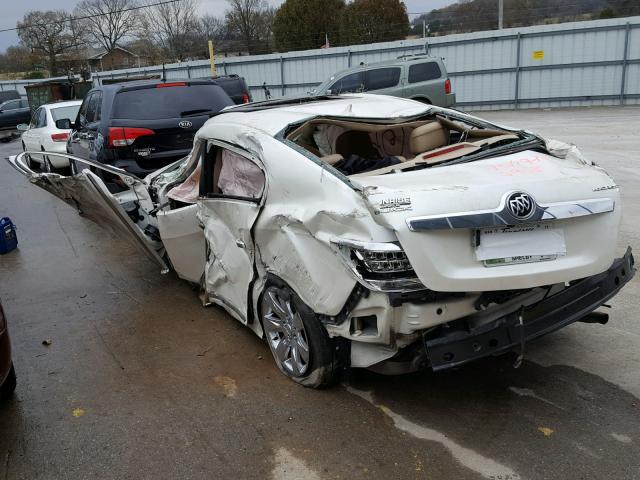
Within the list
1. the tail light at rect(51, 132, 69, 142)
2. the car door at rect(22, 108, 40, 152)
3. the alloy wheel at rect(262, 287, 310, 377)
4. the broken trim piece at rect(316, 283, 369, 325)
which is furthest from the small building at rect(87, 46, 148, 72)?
the broken trim piece at rect(316, 283, 369, 325)

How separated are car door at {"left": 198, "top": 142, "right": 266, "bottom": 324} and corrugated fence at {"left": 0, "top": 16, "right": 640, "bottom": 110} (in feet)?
56.4

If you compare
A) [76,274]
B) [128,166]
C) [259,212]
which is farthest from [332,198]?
[128,166]

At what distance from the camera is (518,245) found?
303 centimetres

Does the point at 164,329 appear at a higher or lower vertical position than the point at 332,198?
lower

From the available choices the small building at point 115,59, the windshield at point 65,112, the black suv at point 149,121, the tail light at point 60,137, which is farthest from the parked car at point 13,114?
the small building at point 115,59

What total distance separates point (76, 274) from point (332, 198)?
447cm

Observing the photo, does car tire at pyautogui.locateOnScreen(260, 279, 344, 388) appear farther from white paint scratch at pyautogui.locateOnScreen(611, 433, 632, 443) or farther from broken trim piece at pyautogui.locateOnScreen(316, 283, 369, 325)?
white paint scratch at pyautogui.locateOnScreen(611, 433, 632, 443)

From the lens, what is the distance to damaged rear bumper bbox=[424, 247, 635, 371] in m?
3.03

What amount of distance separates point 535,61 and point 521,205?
65.6ft

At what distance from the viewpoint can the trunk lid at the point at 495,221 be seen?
9.58 ft

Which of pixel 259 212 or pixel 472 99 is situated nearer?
pixel 259 212

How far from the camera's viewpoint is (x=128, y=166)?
25.2 ft

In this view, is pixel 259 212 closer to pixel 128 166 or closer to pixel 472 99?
pixel 128 166

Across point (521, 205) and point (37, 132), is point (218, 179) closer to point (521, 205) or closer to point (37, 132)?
point (521, 205)
